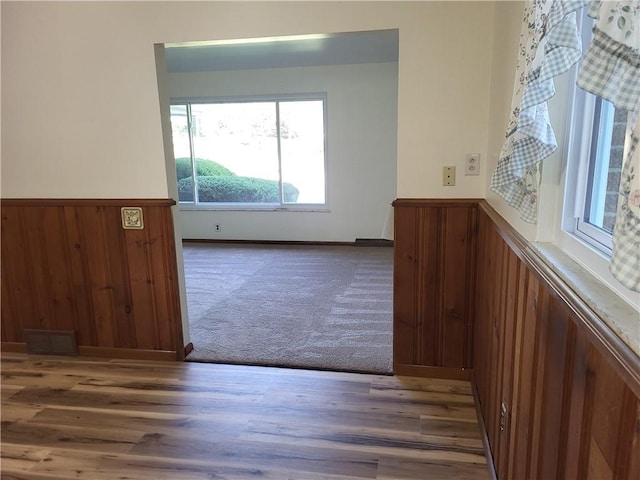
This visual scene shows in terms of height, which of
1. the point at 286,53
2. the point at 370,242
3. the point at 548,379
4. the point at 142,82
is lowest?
the point at 370,242

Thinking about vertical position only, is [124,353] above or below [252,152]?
below

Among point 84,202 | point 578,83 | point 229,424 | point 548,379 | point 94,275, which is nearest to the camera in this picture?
point 578,83

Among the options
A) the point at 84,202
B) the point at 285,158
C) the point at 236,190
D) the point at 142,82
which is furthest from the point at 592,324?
the point at 236,190

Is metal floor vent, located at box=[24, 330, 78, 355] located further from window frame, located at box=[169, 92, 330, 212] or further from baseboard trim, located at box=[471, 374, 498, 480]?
window frame, located at box=[169, 92, 330, 212]

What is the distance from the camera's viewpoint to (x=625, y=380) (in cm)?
66

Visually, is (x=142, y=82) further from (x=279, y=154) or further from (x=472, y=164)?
(x=279, y=154)

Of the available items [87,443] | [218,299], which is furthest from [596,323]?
[218,299]

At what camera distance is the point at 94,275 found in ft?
9.24

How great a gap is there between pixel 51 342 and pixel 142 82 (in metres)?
1.71

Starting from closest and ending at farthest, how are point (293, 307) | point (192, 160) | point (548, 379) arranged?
1. point (548, 379)
2. point (293, 307)
3. point (192, 160)

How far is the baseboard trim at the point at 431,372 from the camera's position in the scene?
8.29 ft

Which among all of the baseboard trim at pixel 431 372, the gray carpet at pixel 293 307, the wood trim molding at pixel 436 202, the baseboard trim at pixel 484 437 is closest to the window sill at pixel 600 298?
the baseboard trim at pixel 484 437

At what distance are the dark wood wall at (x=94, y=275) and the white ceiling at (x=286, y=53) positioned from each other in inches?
81.5

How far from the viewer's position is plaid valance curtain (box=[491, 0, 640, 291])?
618mm
